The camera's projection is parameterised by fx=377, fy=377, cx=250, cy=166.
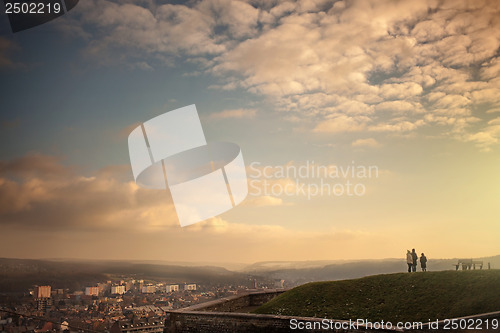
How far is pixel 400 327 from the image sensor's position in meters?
13.4

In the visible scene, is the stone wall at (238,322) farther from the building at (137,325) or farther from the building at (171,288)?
the building at (171,288)

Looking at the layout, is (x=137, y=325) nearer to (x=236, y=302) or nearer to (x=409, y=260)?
(x=236, y=302)

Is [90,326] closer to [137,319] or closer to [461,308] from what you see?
[137,319]

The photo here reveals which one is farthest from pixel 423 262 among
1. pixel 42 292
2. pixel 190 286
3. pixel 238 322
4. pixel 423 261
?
pixel 42 292

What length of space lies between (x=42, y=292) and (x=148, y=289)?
1383cm

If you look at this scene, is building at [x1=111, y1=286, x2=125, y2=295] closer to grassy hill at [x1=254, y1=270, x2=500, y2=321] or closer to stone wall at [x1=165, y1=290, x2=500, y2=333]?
stone wall at [x1=165, y1=290, x2=500, y2=333]

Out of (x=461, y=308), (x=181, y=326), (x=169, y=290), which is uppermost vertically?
(x=461, y=308)

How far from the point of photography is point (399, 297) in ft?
56.0

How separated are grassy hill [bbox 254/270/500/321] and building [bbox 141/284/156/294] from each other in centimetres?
3502

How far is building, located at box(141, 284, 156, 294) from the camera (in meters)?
50.7

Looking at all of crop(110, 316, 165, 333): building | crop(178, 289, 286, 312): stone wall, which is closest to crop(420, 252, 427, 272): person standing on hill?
crop(178, 289, 286, 312): stone wall

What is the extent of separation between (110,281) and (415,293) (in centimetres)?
4783

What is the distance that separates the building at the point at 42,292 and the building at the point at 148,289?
11.8 meters

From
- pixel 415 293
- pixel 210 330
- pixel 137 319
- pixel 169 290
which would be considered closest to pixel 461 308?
pixel 415 293
